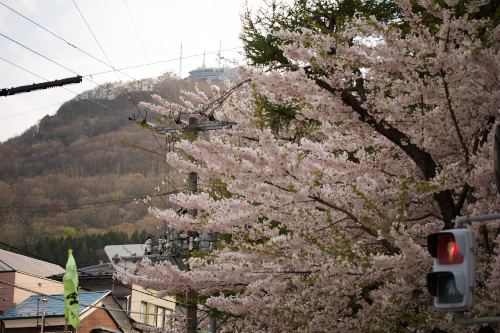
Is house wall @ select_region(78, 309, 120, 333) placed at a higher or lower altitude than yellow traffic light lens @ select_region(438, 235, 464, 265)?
lower

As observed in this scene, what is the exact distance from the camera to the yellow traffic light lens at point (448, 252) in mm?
4449

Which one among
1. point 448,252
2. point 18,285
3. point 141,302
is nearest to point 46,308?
point 18,285

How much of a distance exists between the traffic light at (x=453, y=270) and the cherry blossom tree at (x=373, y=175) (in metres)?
1.28

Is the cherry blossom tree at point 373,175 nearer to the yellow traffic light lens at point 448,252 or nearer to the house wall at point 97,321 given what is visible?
the yellow traffic light lens at point 448,252

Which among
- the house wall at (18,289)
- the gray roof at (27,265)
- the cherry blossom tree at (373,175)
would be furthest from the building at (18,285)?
the cherry blossom tree at (373,175)

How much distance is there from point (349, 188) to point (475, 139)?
175cm

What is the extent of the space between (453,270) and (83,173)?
8294cm

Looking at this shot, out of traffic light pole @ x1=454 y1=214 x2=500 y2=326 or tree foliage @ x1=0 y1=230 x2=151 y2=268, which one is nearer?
traffic light pole @ x1=454 y1=214 x2=500 y2=326

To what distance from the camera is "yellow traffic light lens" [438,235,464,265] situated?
4449 millimetres

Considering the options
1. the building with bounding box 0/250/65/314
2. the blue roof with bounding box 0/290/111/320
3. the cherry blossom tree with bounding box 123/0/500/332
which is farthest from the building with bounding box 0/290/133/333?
the cherry blossom tree with bounding box 123/0/500/332

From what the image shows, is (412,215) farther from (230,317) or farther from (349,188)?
(230,317)

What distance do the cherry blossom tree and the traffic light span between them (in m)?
1.28

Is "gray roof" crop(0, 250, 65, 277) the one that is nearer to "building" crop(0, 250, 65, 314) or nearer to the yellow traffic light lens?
"building" crop(0, 250, 65, 314)

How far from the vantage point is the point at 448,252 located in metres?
4.52
